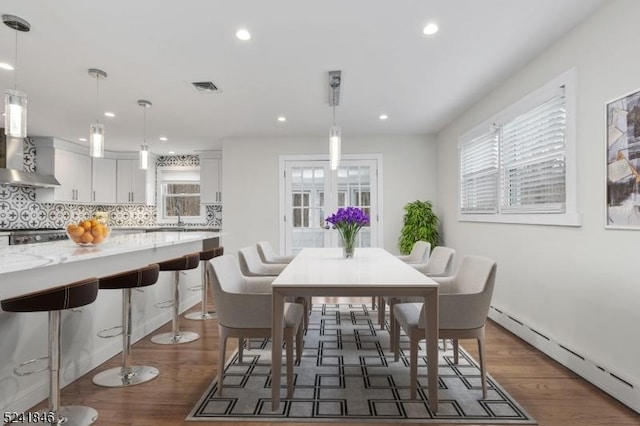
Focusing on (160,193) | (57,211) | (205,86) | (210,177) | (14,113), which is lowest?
(57,211)

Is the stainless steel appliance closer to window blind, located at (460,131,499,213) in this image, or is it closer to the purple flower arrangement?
the purple flower arrangement

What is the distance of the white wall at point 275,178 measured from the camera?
619 centimetres

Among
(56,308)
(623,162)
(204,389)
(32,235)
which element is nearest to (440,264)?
(623,162)

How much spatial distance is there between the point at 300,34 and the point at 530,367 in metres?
3.05

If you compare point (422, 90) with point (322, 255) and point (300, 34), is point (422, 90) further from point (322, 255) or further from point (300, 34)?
point (322, 255)

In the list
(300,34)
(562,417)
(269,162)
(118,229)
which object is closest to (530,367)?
(562,417)

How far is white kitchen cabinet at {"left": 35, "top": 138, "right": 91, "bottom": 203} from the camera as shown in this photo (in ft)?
20.3

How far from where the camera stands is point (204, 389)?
8.17 feet

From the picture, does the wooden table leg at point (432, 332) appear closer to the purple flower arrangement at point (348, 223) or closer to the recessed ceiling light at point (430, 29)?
the purple flower arrangement at point (348, 223)

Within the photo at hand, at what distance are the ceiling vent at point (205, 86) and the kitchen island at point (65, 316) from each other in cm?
158

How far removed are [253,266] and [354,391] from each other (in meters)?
1.52

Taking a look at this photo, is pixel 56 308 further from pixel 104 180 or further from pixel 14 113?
pixel 104 180

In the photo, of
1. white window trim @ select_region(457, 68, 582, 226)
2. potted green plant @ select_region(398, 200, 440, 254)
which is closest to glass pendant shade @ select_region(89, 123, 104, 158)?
white window trim @ select_region(457, 68, 582, 226)

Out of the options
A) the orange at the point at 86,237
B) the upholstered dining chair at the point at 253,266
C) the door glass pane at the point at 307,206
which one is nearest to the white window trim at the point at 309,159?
the door glass pane at the point at 307,206
